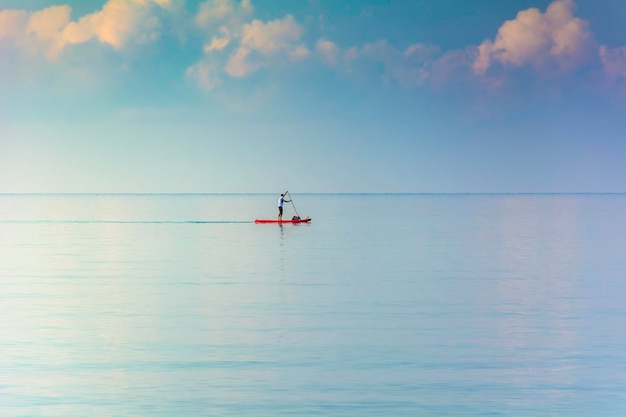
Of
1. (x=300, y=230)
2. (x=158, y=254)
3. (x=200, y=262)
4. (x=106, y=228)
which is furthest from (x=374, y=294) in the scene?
(x=106, y=228)

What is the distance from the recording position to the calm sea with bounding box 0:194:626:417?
45.8ft

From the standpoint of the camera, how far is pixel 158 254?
37.6 metres

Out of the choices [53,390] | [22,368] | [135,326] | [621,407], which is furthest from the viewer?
[135,326]

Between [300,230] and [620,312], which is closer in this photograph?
[620,312]

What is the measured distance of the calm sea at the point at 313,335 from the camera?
13.9m

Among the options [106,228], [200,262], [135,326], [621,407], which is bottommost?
[621,407]

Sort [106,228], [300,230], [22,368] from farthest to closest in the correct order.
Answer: [106,228] < [300,230] < [22,368]

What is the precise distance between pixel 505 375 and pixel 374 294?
955 cm

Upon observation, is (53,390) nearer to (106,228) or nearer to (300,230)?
(300,230)

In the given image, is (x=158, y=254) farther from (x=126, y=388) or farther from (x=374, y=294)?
(x=126, y=388)

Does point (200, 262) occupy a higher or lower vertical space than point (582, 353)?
higher

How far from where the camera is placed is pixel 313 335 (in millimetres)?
18625

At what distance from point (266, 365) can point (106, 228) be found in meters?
45.8

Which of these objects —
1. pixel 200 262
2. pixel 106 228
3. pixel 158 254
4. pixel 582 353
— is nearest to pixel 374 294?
pixel 582 353
